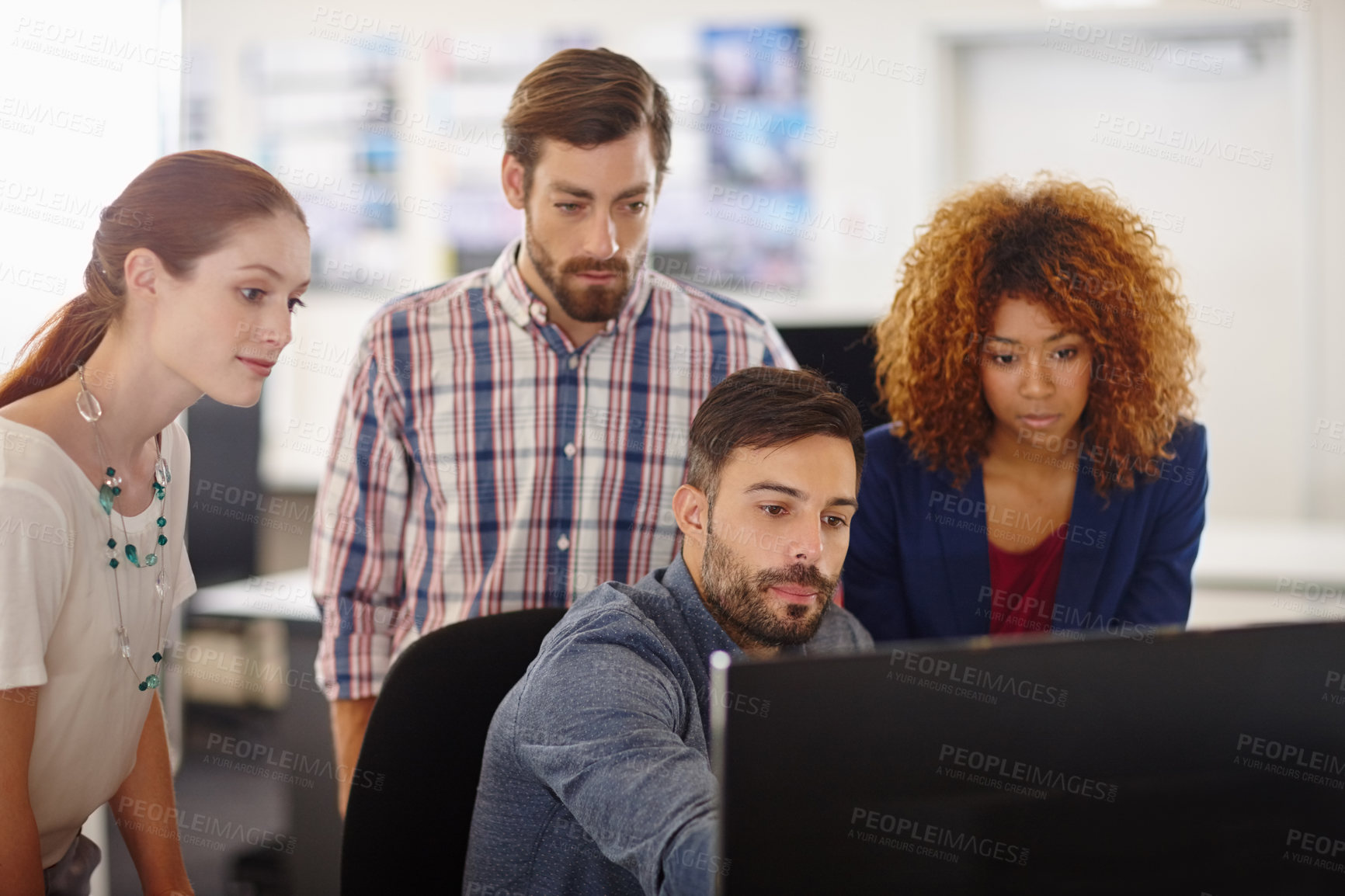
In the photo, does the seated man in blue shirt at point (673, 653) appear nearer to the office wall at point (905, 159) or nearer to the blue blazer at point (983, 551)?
the blue blazer at point (983, 551)

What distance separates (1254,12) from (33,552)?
3709 mm

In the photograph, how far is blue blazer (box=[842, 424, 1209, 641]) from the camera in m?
1.43

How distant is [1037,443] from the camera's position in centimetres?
148

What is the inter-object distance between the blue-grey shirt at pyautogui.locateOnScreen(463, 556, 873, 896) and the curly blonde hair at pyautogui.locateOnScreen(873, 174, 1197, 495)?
473mm

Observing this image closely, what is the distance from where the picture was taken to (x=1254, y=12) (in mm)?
3322

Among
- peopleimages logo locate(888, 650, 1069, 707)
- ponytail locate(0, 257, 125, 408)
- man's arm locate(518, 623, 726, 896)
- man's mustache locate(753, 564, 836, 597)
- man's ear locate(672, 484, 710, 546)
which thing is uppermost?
ponytail locate(0, 257, 125, 408)

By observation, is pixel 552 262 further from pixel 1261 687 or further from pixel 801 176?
pixel 801 176

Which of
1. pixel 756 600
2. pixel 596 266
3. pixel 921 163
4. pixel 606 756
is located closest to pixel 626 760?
pixel 606 756

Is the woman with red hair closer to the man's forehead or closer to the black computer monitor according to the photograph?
the man's forehead

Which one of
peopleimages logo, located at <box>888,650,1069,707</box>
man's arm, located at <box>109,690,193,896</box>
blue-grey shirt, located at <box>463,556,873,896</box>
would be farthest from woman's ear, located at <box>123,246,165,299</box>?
peopleimages logo, located at <box>888,650,1069,707</box>

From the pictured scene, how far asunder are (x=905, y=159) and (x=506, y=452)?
8.21 feet

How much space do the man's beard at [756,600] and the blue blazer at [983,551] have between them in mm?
268

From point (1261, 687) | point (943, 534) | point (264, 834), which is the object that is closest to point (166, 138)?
point (943, 534)

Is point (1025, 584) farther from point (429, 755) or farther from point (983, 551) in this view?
point (429, 755)
